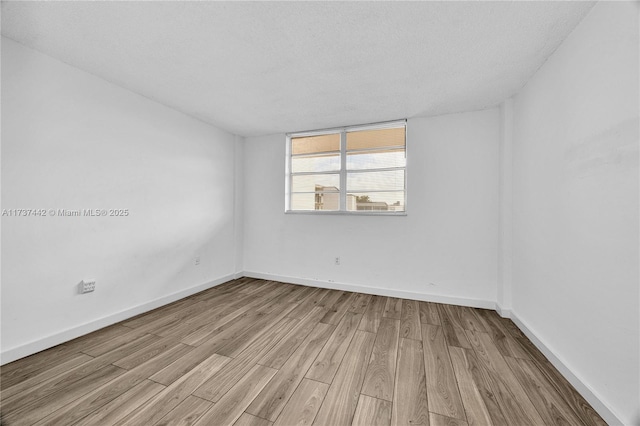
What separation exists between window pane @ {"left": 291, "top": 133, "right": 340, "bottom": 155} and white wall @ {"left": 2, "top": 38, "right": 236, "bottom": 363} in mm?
1528

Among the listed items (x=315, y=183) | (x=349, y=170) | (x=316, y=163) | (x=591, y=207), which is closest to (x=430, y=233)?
(x=349, y=170)

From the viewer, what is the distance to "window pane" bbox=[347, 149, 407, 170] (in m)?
3.47

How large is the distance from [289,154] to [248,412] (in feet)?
11.6

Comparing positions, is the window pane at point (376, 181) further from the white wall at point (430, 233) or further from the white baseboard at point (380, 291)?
the white baseboard at point (380, 291)

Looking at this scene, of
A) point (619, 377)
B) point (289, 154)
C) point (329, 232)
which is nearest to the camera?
point (619, 377)

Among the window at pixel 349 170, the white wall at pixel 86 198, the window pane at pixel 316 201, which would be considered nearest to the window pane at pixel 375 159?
the window at pixel 349 170

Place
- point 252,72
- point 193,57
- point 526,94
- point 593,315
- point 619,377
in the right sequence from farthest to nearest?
point 526,94 < point 252,72 < point 193,57 < point 593,315 < point 619,377

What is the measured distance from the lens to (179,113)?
3.18 meters

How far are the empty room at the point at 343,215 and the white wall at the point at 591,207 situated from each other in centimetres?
2

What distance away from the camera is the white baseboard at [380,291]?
3029 mm

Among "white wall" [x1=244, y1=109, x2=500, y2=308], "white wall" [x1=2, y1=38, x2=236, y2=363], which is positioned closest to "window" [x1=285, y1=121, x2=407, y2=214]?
"white wall" [x1=244, y1=109, x2=500, y2=308]

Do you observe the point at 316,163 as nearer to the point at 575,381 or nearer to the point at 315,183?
the point at 315,183

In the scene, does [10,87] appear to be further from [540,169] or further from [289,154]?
[540,169]

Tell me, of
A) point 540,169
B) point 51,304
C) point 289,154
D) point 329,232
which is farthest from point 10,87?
point 540,169
